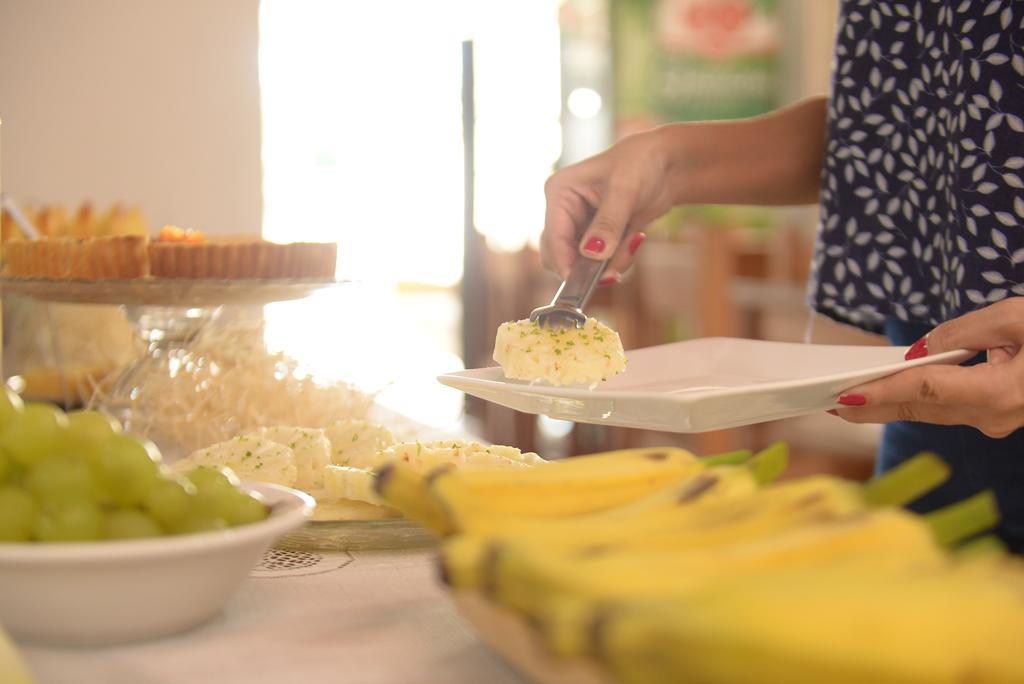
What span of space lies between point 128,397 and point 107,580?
848 mm

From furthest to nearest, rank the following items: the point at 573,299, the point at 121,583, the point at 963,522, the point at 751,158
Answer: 1. the point at 751,158
2. the point at 573,299
3. the point at 121,583
4. the point at 963,522

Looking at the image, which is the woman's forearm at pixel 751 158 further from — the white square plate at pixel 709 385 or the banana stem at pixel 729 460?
the banana stem at pixel 729 460

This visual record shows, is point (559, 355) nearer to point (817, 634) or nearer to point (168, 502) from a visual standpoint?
point (168, 502)

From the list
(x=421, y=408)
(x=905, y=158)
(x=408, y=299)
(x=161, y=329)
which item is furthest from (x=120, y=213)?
(x=408, y=299)

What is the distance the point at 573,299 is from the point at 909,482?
75 cm

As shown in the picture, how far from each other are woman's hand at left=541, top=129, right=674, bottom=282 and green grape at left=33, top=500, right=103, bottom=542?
0.79 m

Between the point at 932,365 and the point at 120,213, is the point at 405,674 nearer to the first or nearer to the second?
the point at 932,365

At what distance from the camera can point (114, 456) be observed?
2.11ft

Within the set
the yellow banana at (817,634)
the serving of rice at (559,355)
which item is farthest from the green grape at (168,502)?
the serving of rice at (559,355)

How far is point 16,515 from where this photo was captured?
637mm

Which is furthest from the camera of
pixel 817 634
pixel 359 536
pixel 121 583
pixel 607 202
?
pixel 607 202

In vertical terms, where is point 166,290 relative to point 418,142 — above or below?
below

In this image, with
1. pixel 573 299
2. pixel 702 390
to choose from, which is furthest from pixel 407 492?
pixel 573 299

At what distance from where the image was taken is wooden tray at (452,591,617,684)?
471 mm
